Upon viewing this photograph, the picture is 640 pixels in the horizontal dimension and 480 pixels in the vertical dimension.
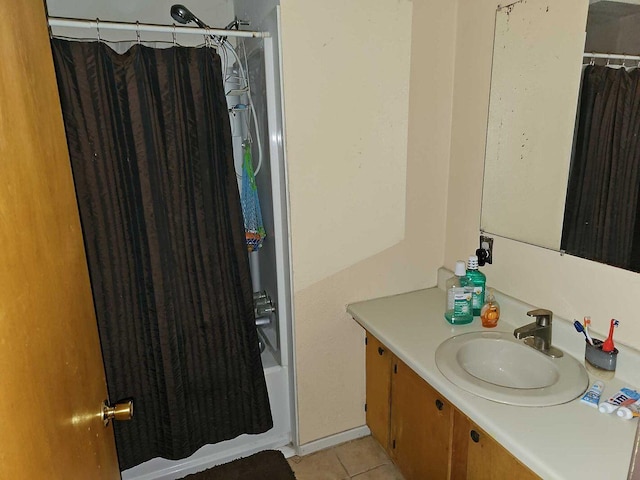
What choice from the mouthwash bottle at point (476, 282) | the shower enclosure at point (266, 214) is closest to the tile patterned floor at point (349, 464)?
the shower enclosure at point (266, 214)

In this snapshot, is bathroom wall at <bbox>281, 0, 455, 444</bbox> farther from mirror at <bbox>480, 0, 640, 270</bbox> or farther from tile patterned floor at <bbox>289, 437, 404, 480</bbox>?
mirror at <bbox>480, 0, 640, 270</bbox>

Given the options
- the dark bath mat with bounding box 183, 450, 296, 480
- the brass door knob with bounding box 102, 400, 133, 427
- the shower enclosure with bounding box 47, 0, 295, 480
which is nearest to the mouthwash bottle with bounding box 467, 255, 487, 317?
the shower enclosure with bounding box 47, 0, 295, 480

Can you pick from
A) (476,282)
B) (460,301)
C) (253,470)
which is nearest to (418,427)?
(460,301)

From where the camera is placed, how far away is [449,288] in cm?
169

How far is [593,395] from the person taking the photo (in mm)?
1194

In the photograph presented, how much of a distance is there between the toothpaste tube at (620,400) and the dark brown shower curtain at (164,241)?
4.15ft

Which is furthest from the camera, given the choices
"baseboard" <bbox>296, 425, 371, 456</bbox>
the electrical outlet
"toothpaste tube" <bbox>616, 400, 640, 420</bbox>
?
"baseboard" <bbox>296, 425, 371, 456</bbox>

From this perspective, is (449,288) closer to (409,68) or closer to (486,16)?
(409,68)

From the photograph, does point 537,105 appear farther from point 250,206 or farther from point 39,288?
point 39,288

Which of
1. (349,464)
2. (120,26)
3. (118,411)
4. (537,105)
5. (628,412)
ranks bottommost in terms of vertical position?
(349,464)

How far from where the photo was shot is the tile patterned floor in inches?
73.9

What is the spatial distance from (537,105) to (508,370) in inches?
37.5

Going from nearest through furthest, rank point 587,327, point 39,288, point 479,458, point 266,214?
1. point 39,288
2. point 479,458
3. point 587,327
4. point 266,214

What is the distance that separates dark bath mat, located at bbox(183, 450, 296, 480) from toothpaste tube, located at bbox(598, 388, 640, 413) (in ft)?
4.25
